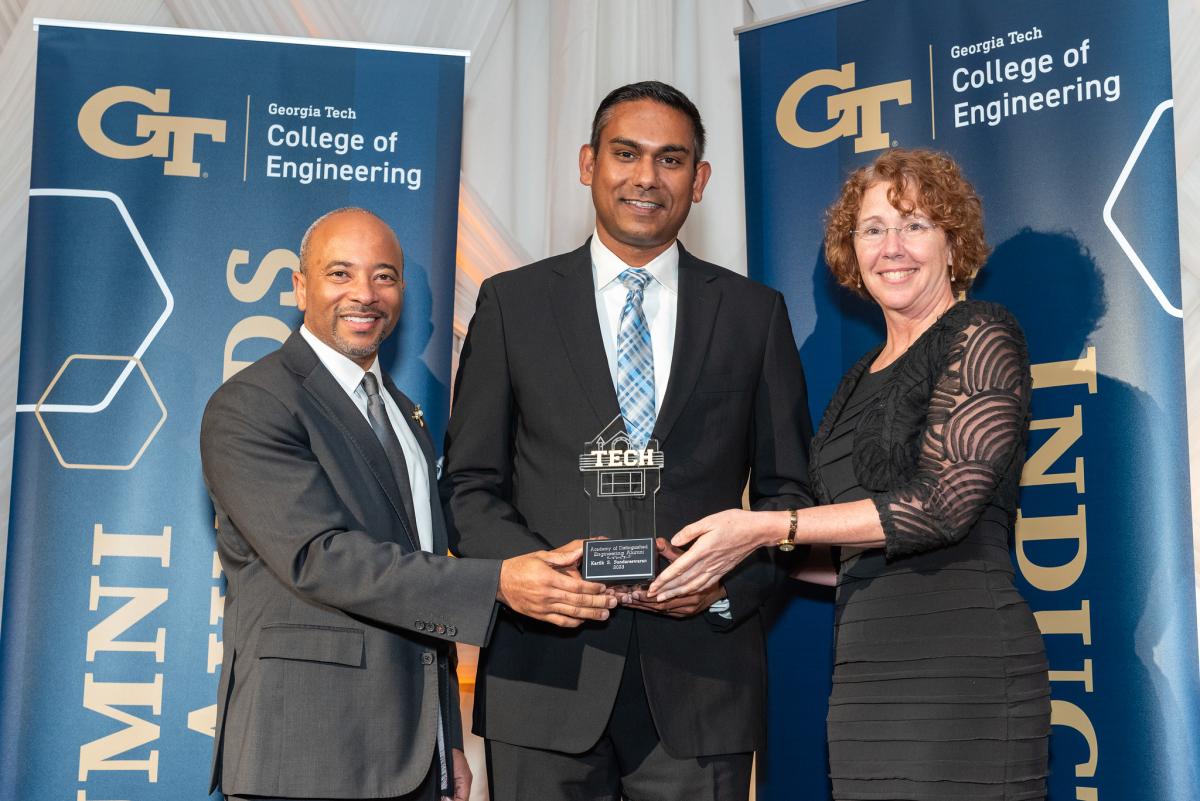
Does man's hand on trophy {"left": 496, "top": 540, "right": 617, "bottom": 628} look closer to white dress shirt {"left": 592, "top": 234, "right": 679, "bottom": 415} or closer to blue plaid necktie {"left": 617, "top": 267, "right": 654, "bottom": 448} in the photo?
blue plaid necktie {"left": 617, "top": 267, "right": 654, "bottom": 448}

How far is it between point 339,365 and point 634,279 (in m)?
0.74

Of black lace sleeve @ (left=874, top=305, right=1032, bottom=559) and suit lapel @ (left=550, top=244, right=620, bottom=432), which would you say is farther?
suit lapel @ (left=550, top=244, right=620, bottom=432)

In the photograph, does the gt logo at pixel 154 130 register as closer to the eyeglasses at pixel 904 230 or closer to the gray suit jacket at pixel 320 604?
the gray suit jacket at pixel 320 604

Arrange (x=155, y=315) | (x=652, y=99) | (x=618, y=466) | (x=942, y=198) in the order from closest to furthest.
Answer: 1. (x=618, y=466)
2. (x=942, y=198)
3. (x=652, y=99)
4. (x=155, y=315)

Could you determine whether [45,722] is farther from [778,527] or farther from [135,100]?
[778,527]

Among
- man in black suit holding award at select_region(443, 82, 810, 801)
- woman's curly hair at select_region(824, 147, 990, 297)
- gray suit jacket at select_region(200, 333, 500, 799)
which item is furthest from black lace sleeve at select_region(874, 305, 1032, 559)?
gray suit jacket at select_region(200, 333, 500, 799)

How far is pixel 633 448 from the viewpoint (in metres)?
2.72

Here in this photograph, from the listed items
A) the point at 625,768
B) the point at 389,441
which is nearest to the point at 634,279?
the point at 389,441

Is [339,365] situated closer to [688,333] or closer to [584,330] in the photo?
[584,330]

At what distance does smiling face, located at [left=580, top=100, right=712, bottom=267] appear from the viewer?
9.94 ft

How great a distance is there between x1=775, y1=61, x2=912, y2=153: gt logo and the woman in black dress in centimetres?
136

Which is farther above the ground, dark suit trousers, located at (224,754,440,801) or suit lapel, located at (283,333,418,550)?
suit lapel, located at (283,333,418,550)

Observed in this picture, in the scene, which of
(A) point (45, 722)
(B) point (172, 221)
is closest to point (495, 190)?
(B) point (172, 221)

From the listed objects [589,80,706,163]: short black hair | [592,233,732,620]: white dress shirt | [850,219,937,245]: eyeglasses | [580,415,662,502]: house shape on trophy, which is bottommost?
[580,415,662,502]: house shape on trophy
